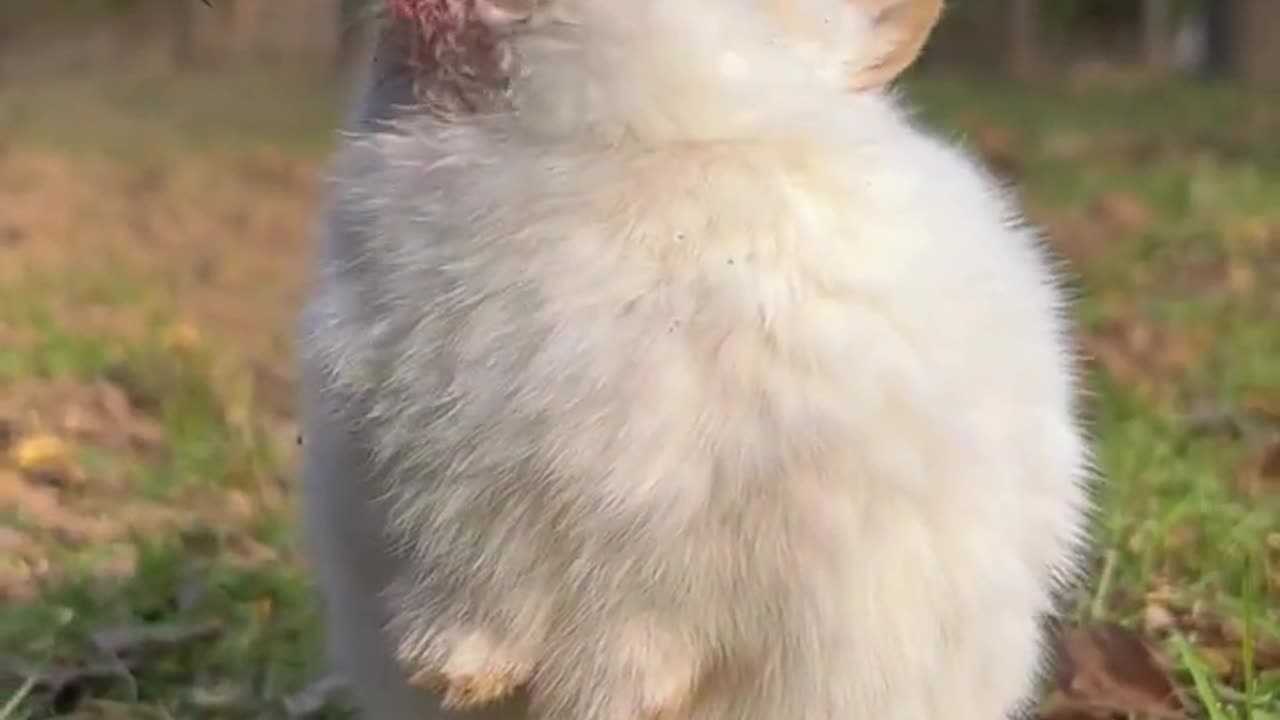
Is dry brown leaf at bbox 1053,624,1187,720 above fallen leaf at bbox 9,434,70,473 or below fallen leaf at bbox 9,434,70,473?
above

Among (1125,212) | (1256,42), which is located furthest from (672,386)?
(1256,42)

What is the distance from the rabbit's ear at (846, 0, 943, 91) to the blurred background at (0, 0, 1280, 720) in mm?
357

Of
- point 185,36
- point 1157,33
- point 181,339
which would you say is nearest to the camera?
point 181,339

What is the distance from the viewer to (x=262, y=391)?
4.25m

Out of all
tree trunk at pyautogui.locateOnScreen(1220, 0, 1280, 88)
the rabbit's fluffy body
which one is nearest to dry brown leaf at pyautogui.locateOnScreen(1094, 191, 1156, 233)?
the rabbit's fluffy body

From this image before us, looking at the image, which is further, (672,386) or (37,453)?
(37,453)

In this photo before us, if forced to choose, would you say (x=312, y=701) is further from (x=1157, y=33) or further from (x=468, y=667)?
(x=1157, y=33)

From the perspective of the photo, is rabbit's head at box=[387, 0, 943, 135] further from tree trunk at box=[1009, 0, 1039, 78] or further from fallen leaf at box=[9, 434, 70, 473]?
tree trunk at box=[1009, 0, 1039, 78]

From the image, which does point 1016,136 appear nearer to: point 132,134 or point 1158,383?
point 132,134

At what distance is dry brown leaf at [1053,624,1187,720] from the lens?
231 cm

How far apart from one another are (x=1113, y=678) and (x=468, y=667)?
3.75 ft

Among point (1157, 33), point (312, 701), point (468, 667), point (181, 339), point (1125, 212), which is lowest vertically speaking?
point (1157, 33)

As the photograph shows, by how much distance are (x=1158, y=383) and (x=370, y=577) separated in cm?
326

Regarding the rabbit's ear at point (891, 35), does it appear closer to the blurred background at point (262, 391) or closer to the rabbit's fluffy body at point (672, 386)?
the rabbit's fluffy body at point (672, 386)
